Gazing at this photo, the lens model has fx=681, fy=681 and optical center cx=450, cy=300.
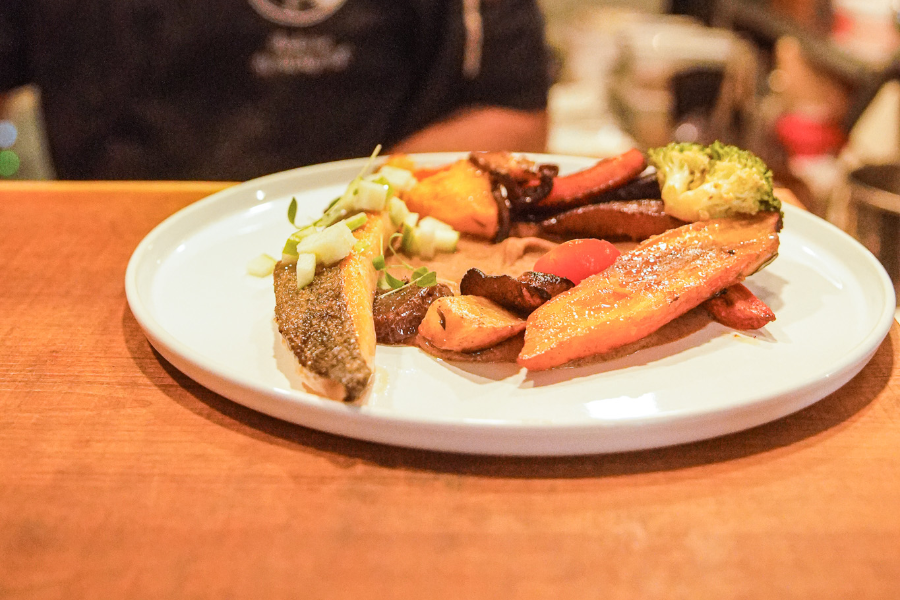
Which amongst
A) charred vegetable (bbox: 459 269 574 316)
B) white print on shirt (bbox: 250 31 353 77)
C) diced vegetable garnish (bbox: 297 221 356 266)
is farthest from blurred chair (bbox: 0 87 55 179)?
charred vegetable (bbox: 459 269 574 316)

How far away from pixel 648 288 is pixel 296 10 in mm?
2178

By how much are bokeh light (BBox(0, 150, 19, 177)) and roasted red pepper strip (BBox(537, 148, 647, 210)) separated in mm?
4344

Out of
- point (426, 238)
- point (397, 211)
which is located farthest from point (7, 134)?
point (426, 238)

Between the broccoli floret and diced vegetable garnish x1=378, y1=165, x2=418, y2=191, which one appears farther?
diced vegetable garnish x1=378, y1=165, x2=418, y2=191

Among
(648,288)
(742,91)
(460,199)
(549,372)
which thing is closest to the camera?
(549,372)

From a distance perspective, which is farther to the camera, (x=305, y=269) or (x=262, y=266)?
(x=262, y=266)

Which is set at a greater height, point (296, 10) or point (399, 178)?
point (296, 10)

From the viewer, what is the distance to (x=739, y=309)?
4.78 ft

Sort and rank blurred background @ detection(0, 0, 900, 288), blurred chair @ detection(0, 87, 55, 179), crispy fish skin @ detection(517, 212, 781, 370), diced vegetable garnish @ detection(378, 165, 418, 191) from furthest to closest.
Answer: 1. blurred chair @ detection(0, 87, 55, 179)
2. blurred background @ detection(0, 0, 900, 288)
3. diced vegetable garnish @ detection(378, 165, 418, 191)
4. crispy fish skin @ detection(517, 212, 781, 370)

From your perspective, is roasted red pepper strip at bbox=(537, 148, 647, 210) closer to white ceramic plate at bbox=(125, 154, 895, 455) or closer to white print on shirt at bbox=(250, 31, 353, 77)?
white ceramic plate at bbox=(125, 154, 895, 455)

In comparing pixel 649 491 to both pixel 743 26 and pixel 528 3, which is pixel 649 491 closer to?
pixel 528 3

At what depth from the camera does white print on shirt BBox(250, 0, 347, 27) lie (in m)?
2.85

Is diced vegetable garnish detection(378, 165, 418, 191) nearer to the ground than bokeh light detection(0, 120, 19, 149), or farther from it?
farther from it

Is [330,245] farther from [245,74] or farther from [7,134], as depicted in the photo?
[7,134]
